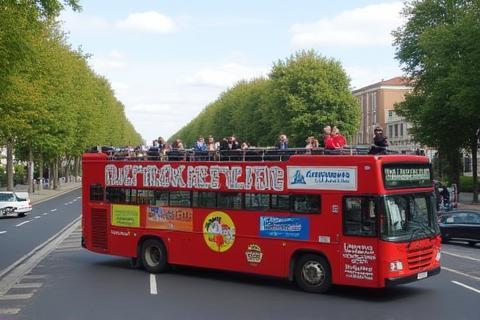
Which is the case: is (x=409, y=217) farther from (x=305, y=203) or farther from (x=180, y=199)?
(x=180, y=199)

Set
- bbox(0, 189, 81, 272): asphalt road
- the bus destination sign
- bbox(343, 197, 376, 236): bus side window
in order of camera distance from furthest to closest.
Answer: bbox(0, 189, 81, 272): asphalt road < the bus destination sign < bbox(343, 197, 376, 236): bus side window

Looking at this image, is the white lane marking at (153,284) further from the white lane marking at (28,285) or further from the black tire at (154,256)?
the white lane marking at (28,285)

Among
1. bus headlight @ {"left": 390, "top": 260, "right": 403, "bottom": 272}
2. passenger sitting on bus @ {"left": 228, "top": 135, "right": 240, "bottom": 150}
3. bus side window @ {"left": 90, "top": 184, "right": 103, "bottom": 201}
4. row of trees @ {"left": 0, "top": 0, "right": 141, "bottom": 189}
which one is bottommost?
bus headlight @ {"left": 390, "top": 260, "right": 403, "bottom": 272}

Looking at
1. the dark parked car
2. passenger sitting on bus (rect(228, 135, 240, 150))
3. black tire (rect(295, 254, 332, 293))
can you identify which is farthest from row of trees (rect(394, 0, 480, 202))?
black tire (rect(295, 254, 332, 293))

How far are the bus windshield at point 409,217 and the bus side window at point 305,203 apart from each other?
154 centimetres

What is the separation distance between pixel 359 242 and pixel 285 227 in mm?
1811

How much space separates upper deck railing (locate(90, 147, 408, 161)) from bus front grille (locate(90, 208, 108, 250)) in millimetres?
1536

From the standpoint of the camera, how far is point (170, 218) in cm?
1645

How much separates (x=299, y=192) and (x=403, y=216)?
2199 mm

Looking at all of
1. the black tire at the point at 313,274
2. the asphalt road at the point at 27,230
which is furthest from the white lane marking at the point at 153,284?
→ the asphalt road at the point at 27,230

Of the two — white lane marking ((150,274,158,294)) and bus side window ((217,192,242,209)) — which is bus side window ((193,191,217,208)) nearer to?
bus side window ((217,192,242,209))

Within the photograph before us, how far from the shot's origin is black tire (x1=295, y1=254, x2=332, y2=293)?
13.5 m

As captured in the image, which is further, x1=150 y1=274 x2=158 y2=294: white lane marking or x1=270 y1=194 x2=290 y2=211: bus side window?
x1=270 y1=194 x2=290 y2=211: bus side window

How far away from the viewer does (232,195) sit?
50.0 ft
